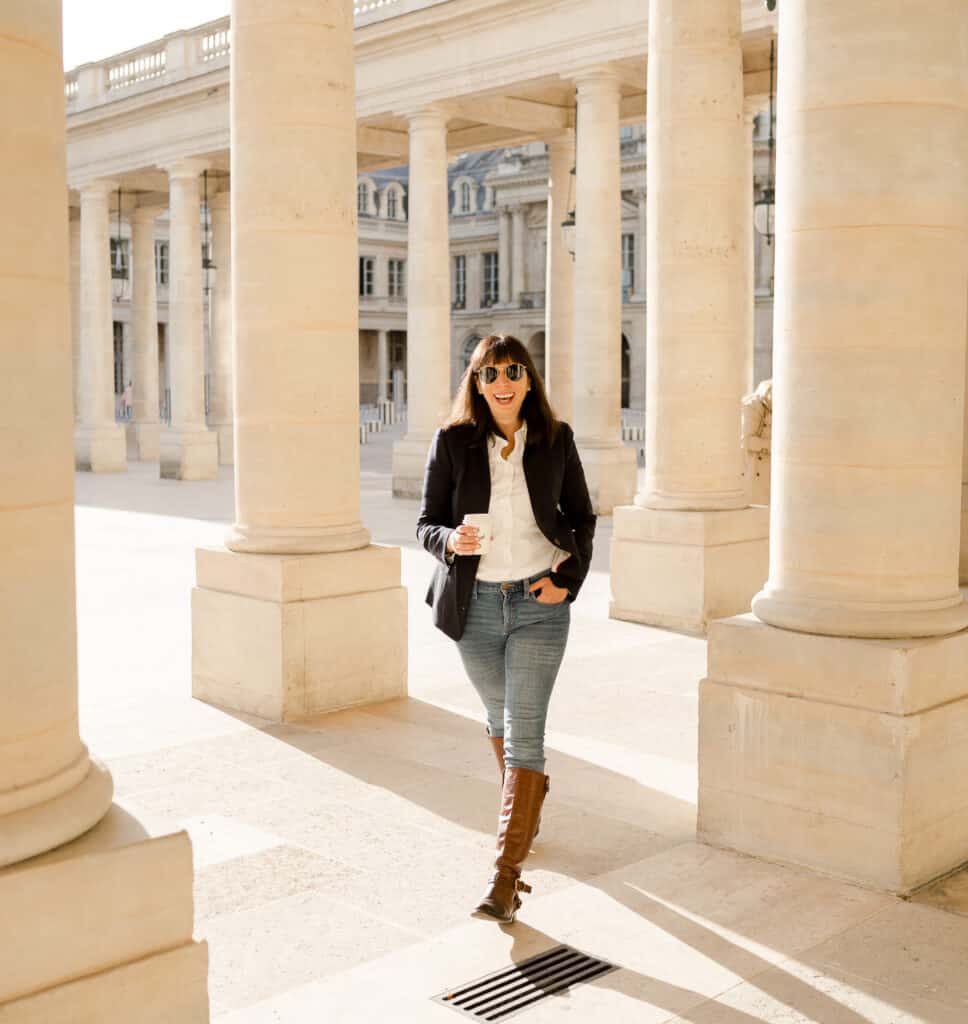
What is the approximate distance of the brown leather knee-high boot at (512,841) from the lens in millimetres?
6559

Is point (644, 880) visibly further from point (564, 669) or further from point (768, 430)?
point (768, 430)

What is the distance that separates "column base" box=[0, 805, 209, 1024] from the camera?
14.5 ft

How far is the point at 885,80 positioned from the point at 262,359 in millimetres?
5591

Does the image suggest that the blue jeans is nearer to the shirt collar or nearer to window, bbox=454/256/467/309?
the shirt collar

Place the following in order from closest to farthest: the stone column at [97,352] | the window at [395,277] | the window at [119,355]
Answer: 1. the stone column at [97,352]
2. the window at [119,355]
3. the window at [395,277]

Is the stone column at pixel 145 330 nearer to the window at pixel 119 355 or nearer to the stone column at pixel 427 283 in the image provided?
the stone column at pixel 427 283

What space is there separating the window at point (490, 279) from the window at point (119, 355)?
910 inches

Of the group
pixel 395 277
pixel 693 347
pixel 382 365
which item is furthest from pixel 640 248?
pixel 693 347

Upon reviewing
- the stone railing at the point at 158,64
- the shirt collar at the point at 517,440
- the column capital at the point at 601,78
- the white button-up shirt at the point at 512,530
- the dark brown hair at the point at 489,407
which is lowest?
the white button-up shirt at the point at 512,530

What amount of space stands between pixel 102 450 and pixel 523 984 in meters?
40.3

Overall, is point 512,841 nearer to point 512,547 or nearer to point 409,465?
point 512,547

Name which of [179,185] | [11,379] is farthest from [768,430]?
[179,185]

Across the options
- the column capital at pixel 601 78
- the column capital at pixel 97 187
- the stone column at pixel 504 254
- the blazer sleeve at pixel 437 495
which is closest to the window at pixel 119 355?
the stone column at pixel 504 254

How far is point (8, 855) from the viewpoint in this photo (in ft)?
14.5
